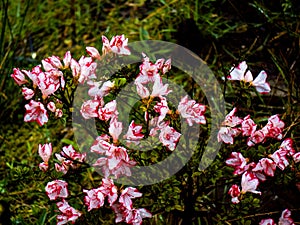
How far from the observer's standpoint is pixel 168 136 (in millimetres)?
1267

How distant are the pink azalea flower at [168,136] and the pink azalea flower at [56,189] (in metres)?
0.31

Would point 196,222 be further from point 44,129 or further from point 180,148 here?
point 44,129

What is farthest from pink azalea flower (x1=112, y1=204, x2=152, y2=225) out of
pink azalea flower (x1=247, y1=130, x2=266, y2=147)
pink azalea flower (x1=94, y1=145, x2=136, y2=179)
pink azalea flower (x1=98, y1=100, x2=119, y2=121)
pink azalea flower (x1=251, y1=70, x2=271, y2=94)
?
pink azalea flower (x1=251, y1=70, x2=271, y2=94)

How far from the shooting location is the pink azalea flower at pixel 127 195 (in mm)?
1293

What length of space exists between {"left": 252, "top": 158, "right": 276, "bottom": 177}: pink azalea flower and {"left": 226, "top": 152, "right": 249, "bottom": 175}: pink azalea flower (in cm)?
3

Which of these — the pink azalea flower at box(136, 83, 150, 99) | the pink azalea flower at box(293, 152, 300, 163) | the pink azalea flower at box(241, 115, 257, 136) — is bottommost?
the pink azalea flower at box(293, 152, 300, 163)

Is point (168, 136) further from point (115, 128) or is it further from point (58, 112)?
point (58, 112)

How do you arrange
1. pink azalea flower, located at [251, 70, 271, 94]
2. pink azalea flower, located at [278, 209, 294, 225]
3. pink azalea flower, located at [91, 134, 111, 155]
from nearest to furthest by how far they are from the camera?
pink azalea flower, located at [91, 134, 111, 155] < pink azalea flower, located at [251, 70, 271, 94] < pink azalea flower, located at [278, 209, 294, 225]

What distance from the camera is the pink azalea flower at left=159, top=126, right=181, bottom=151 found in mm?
1260

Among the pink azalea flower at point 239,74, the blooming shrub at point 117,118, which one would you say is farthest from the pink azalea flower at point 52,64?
the pink azalea flower at point 239,74

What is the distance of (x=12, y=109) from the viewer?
2354mm

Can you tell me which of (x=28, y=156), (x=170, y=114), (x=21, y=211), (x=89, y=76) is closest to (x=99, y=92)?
(x=89, y=76)

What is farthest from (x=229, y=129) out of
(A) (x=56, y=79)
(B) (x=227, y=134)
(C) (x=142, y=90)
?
(A) (x=56, y=79)

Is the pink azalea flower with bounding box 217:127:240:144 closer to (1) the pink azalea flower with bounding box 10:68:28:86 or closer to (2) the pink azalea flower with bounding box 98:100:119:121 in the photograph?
(2) the pink azalea flower with bounding box 98:100:119:121
